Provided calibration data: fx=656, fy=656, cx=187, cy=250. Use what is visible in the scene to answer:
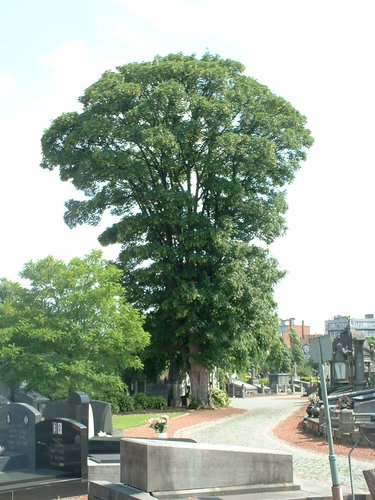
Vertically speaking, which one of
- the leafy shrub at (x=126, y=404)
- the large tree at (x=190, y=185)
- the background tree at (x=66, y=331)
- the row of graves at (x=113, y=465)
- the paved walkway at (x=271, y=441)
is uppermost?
the large tree at (x=190, y=185)

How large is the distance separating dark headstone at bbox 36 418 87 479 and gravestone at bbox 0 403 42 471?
241 mm

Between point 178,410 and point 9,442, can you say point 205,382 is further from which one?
point 9,442

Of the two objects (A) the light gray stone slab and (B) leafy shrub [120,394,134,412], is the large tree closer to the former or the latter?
(B) leafy shrub [120,394,134,412]

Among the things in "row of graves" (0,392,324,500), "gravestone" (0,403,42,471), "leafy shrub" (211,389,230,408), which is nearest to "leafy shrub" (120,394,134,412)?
"leafy shrub" (211,389,230,408)

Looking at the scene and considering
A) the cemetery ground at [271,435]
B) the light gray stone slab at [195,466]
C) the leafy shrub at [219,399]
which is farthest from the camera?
the leafy shrub at [219,399]

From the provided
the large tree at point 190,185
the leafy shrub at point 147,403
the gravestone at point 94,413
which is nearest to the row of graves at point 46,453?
the gravestone at point 94,413

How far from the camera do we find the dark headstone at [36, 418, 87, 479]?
11.7 meters

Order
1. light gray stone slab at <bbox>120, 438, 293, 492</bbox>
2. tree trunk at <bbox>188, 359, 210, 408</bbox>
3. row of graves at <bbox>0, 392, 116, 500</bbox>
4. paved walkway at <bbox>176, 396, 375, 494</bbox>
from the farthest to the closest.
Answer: tree trunk at <bbox>188, 359, 210, 408</bbox> → paved walkway at <bbox>176, 396, 375, 494</bbox> → row of graves at <bbox>0, 392, 116, 500</bbox> → light gray stone slab at <bbox>120, 438, 293, 492</bbox>

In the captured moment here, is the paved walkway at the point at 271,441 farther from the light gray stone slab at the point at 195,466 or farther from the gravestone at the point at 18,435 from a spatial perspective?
the gravestone at the point at 18,435

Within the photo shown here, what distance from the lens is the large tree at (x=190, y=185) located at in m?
34.0

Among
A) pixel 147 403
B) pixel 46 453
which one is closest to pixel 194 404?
pixel 147 403

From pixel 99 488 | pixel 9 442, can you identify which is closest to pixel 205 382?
pixel 9 442

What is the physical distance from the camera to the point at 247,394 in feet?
215

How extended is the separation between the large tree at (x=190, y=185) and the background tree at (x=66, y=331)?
6942 millimetres
